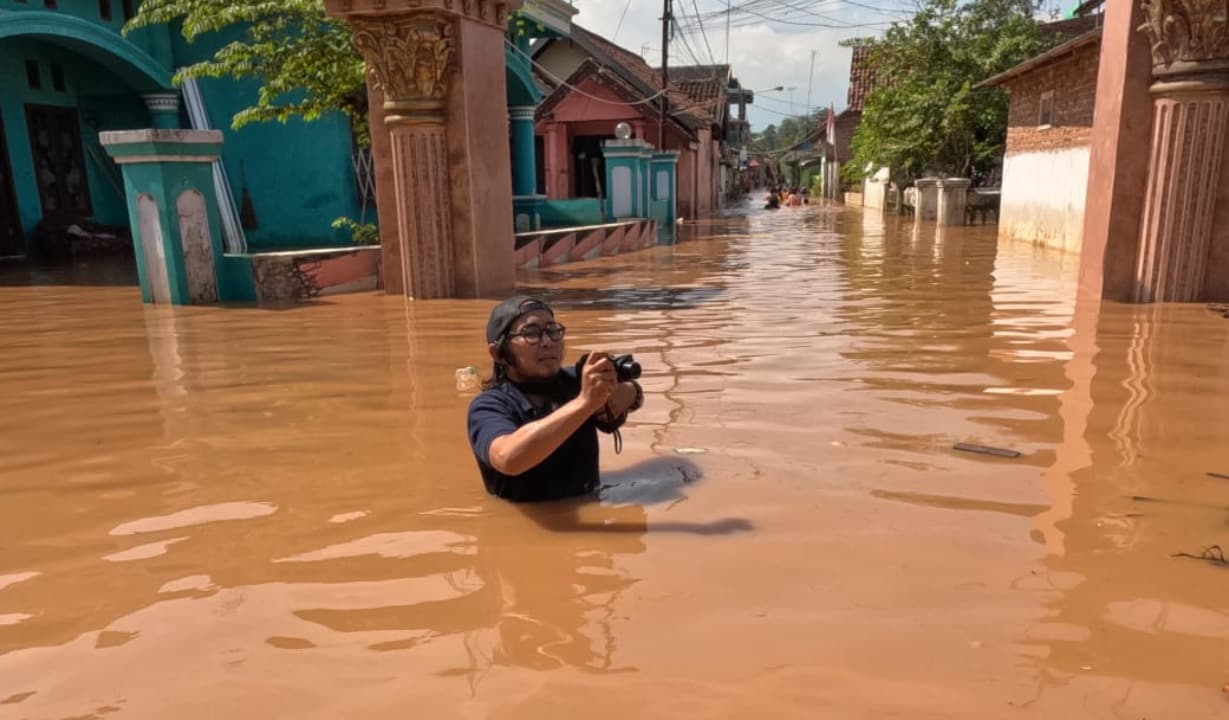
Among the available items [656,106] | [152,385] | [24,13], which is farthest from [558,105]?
[152,385]

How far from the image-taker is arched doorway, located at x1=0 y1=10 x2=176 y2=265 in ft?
50.6

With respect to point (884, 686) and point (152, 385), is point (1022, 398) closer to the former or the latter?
point (884, 686)

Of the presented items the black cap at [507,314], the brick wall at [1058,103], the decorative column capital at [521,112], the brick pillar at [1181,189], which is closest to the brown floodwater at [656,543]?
the black cap at [507,314]

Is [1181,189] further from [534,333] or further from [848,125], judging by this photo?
[848,125]

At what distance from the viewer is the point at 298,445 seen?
4.52 meters

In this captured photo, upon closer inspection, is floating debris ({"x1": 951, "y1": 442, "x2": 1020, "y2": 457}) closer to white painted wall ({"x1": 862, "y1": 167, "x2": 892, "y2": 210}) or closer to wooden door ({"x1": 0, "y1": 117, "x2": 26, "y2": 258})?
wooden door ({"x1": 0, "y1": 117, "x2": 26, "y2": 258})

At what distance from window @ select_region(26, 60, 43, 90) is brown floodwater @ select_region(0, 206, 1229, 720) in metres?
12.0

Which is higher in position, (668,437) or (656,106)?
(656,106)

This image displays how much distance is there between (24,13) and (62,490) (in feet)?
41.9

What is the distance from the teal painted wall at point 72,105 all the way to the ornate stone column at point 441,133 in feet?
31.4

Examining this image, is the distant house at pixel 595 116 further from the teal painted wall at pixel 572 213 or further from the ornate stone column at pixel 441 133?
the ornate stone column at pixel 441 133

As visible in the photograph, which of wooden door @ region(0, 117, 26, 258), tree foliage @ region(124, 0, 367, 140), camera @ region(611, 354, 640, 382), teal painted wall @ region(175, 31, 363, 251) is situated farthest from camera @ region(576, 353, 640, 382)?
wooden door @ region(0, 117, 26, 258)

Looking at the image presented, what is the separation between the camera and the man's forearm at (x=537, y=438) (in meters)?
3.02

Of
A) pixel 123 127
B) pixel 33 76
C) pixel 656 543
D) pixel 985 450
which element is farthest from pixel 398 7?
pixel 123 127
